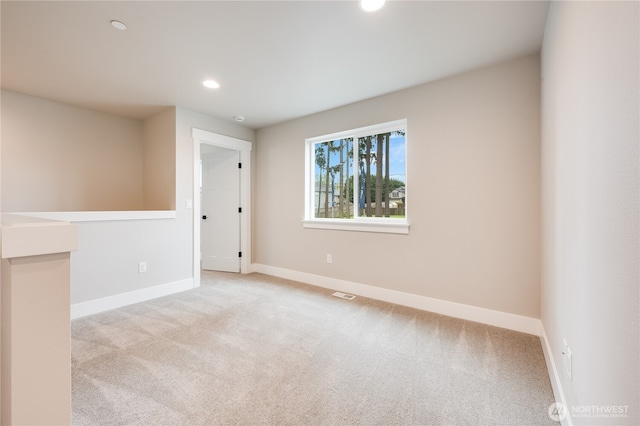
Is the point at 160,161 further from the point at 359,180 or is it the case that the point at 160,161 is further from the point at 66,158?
the point at 359,180

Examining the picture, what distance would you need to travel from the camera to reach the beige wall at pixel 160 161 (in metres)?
3.60

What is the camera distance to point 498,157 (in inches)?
97.6

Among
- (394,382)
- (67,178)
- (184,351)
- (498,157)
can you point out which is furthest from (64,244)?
(67,178)

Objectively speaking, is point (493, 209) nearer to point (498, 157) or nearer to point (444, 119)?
point (498, 157)

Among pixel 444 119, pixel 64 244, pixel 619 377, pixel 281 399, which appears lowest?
pixel 281 399

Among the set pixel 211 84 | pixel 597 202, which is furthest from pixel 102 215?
pixel 597 202

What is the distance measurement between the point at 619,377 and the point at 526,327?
6.15 ft

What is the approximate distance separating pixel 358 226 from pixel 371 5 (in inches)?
87.6

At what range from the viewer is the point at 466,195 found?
2.65 metres

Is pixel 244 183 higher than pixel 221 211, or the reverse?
pixel 244 183

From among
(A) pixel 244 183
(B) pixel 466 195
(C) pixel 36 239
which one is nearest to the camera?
(C) pixel 36 239

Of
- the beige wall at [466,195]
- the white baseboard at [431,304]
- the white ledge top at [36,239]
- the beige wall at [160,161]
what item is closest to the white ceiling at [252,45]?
the beige wall at [466,195]

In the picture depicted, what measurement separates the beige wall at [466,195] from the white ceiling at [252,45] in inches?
8.7

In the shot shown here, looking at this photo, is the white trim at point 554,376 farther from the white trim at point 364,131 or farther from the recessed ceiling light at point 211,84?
the recessed ceiling light at point 211,84
